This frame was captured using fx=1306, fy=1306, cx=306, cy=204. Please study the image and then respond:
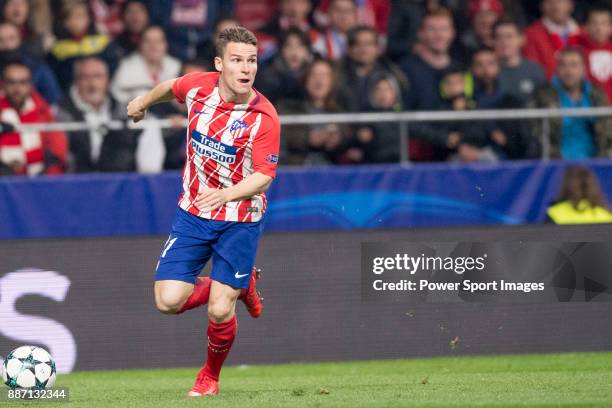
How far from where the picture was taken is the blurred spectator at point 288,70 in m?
12.5

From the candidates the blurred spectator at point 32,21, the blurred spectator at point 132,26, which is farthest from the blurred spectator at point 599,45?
the blurred spectator at point 32,21

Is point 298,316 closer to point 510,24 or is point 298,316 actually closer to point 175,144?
point 175,144

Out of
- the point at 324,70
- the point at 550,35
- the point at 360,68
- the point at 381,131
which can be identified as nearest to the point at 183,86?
the point at 381,131

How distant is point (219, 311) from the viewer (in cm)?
778

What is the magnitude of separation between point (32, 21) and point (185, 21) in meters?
1.55

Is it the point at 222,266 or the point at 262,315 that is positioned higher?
the point at 222,266

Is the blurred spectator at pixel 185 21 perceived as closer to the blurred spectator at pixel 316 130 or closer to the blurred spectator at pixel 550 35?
the blurred spectator at pixel 316 130

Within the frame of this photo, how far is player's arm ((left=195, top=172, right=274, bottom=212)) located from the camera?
746 centimetres

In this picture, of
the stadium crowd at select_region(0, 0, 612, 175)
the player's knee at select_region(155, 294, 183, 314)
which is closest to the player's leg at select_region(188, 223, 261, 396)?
the player's knee at select_region(155, 294, 183, 314)

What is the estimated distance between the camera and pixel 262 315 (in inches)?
396

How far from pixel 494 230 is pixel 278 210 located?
2192mm

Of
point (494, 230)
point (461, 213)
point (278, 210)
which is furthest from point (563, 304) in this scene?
point (278, 210)

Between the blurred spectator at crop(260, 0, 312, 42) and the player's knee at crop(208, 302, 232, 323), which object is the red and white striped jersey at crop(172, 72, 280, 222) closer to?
the player's knee at crop(208, 302, 232, 323)

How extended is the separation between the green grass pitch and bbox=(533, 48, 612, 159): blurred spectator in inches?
107
